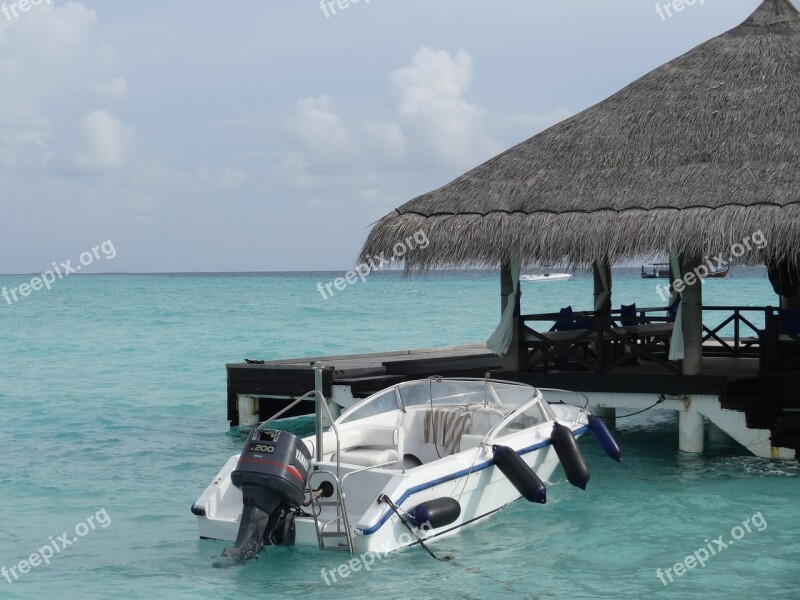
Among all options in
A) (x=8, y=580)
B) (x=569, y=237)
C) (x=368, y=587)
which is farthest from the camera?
(x=569, y=237)

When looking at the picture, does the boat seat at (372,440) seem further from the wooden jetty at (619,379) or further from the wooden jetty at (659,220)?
the wooden jetty at (619,379)

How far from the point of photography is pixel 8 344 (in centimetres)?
3616

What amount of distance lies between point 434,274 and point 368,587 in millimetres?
5264

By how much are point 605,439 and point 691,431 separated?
1980 mm

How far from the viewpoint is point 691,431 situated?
12.0 m

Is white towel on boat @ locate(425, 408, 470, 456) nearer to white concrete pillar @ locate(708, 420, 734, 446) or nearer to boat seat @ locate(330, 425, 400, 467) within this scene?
boat seat @ locate(330, 425, 400, 467)

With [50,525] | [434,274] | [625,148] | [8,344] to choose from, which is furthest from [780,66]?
[8,344]

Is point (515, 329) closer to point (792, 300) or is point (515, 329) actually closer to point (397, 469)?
point (397, 469)

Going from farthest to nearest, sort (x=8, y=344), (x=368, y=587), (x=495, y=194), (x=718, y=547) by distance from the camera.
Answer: (x=8, y=344) < (x=495, y=194) < (x=718, y=547) < (x=368, y=587)

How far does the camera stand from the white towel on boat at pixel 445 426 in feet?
33.8

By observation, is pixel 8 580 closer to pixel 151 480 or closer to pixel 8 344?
pixel 151 480

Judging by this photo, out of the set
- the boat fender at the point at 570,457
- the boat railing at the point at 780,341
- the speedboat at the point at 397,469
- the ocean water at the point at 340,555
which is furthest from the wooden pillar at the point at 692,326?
the boat fender at the point at 570,457

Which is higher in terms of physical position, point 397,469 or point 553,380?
point 553,380

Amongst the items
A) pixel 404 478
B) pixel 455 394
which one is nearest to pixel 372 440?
pixel 455 394
